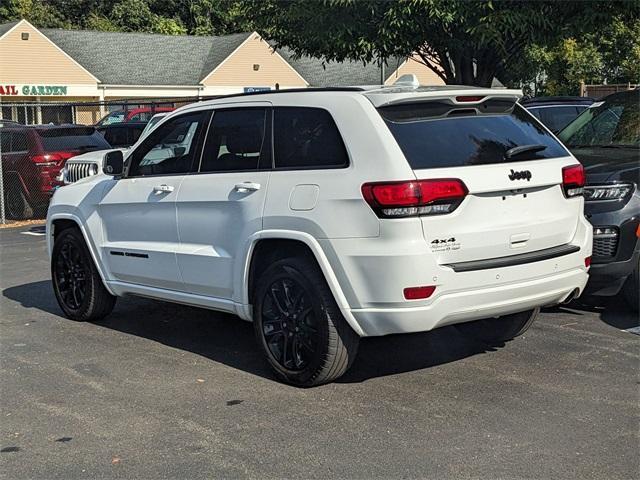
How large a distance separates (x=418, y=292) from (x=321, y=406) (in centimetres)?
95

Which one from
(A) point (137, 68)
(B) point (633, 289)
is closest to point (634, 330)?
(B) point (633, 289)

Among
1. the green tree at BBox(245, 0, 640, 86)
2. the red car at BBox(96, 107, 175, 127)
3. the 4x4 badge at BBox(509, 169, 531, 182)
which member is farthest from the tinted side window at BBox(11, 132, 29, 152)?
the 4x4 badge at BBox(509, 169, 531, 182)

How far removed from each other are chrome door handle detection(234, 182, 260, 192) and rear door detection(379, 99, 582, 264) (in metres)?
1.01

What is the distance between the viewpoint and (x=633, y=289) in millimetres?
7340

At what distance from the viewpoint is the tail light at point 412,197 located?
5070 mm

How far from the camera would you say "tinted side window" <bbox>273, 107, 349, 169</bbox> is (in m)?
5.55

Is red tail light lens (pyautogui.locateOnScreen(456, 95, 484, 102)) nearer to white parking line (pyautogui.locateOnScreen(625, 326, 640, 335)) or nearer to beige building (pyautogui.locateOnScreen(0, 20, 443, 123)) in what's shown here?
white parking line (pyautogui.locateOnScreen(625, 326, 640, 335))

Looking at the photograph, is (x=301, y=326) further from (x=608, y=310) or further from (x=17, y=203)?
(x=17, y=203)

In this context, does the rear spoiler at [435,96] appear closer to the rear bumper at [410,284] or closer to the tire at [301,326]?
the rear bumper at [410,284]

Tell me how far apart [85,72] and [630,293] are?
42110mm

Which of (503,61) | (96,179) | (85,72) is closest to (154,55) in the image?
(85,72)

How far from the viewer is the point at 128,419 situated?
5.23 m

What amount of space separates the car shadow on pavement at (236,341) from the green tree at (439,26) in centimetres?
629

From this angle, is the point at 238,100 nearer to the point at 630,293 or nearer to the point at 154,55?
the point at 630,293
